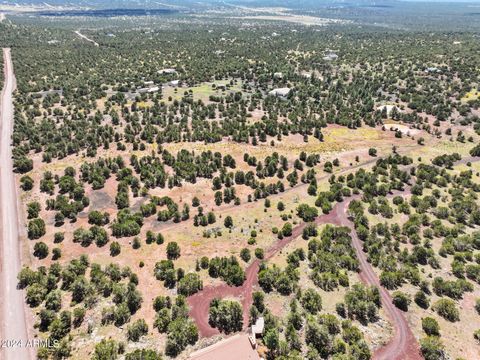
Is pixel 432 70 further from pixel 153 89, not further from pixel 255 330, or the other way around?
pixel 255 330

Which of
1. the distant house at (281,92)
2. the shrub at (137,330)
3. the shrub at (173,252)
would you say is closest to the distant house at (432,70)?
the distant house at (281,92)

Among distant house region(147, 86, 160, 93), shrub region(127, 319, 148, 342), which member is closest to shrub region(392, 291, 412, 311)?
shrub region(127, 319, 148, 342)

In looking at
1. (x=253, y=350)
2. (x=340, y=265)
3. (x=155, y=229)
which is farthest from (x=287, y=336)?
(x=155, y=229)

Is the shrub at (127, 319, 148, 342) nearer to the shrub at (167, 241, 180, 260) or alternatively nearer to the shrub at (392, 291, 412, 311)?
the shrub at (167, 241, 180, 260)

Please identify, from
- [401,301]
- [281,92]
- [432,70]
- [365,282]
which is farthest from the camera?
[432,70]

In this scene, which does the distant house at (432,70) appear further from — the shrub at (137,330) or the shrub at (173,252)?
the shrub at (137,330)

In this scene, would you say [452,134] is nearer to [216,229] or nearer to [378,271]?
[378,271]

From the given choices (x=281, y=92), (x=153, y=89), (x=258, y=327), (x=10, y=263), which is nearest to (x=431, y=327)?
(x=258, y=327)
